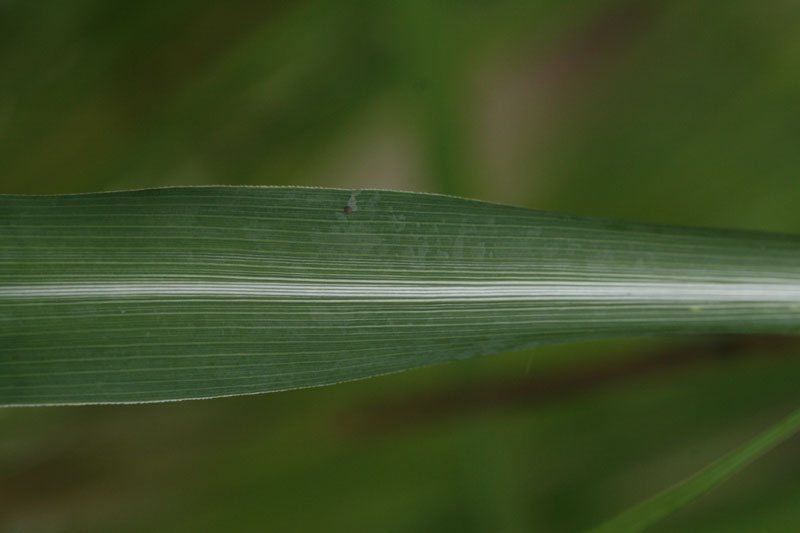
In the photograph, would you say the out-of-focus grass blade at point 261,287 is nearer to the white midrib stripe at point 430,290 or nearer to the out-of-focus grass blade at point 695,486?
the white midrib stripe at point 430,290

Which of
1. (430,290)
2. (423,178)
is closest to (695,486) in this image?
(430,290)

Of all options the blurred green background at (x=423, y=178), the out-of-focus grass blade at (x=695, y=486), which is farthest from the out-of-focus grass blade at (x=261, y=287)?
the blurred green background at (x=423, y=178)

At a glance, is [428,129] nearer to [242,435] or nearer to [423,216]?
[423,216]

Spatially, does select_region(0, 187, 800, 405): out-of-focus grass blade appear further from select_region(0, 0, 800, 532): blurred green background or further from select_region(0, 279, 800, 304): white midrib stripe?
select_region(0, 0, 800, 532): blurred green background

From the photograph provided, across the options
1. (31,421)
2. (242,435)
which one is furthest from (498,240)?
(31,421)

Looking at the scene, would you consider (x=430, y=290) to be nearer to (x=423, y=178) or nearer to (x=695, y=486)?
(x=695, y=486)

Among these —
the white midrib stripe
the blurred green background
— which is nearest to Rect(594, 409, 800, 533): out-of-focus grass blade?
the white midrib stripe

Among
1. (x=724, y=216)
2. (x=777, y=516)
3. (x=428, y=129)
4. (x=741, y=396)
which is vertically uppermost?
(x=428, y=129)

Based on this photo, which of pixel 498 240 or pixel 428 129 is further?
pixel 428 129
